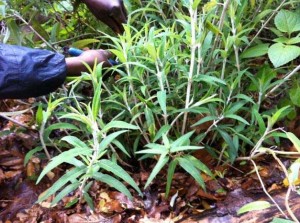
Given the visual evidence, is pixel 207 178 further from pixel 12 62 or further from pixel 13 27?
pixel 13 27

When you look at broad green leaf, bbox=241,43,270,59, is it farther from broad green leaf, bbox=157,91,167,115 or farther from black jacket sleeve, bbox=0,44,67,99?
black jacket sleeve, bbox=0,44,67,99

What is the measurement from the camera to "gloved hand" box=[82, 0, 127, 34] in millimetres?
1765

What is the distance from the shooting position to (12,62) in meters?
1.43

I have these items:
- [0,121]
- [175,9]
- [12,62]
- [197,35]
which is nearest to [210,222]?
[197,35]

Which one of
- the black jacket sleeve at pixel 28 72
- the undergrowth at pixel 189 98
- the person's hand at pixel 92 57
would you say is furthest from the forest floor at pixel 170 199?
the person's hand at pixel 92 57

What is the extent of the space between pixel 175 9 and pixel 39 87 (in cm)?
75

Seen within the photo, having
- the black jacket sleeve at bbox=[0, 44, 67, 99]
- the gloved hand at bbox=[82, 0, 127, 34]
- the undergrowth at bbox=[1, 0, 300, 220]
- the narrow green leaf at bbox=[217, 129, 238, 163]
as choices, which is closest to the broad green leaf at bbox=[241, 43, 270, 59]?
the undergrowth at bbox=[1, 0, 300, 220]

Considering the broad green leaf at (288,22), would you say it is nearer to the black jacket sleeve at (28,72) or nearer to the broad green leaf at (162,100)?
the broad green leaf at (162,100)

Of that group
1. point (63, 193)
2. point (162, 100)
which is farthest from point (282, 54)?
point (63, 193)

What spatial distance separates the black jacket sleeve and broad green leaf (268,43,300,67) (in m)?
0.75

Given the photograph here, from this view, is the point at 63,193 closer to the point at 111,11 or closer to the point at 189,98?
the point at 189,98

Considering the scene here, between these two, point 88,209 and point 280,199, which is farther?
point 88,209

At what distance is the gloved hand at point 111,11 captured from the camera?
1765mm

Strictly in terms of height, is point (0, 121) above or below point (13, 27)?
below
